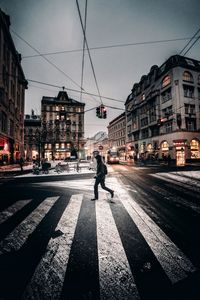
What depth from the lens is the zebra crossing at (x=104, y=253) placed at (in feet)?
6.84

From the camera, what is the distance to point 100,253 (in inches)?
113

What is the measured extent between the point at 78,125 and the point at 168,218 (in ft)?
184

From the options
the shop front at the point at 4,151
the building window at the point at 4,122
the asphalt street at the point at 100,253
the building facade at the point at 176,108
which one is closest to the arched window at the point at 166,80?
A: the building facade at the point at 176,108

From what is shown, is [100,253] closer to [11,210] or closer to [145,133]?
[11,210]

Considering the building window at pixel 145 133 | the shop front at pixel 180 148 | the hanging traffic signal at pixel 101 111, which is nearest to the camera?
the hanging traffic signal at pixel 101 111

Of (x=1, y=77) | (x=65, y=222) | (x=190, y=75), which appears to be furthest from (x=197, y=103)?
(x=65, y=222)

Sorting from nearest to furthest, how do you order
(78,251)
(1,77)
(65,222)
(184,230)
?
(78,251) < (184,230) < (65,222) < (1,77)

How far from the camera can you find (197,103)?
3103 cm

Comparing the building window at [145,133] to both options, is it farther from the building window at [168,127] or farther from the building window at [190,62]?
the building window at [190,62]

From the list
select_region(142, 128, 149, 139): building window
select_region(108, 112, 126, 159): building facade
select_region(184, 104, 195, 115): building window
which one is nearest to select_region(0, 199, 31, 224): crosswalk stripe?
select_region(184, 104, 195, 115): building window

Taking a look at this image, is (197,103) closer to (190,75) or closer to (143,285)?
(190,75)

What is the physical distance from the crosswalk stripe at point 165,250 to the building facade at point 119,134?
48.9m

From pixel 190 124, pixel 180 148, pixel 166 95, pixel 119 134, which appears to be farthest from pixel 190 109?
pixel 119 134

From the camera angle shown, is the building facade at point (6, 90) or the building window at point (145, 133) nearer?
the building facade at point (6, 90)
